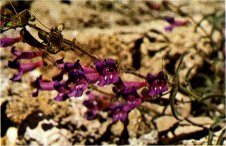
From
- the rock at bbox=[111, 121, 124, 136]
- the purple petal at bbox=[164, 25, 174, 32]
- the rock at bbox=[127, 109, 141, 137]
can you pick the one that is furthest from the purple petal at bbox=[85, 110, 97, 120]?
the purple petal at bbox=[164, 25, 174, 32]

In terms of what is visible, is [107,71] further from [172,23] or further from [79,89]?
[172,23]

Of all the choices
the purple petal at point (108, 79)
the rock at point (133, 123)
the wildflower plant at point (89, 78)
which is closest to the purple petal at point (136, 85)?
the wildflower plant at point (89, 78)

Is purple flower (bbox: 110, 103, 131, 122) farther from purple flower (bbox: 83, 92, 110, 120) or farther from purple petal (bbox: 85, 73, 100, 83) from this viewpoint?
purple petal (bbox: 85, 73, 100, 83)

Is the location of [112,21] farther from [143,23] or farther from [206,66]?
[206,66]

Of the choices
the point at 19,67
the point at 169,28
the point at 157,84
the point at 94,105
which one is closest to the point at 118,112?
the point at 94,105

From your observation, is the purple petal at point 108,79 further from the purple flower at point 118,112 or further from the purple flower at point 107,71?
the purple flower at point 118,112

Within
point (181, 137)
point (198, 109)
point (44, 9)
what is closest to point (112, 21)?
point (44, 9)

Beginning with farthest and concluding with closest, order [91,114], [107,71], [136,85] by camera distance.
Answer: [91,114], [136,85], [107,71]
